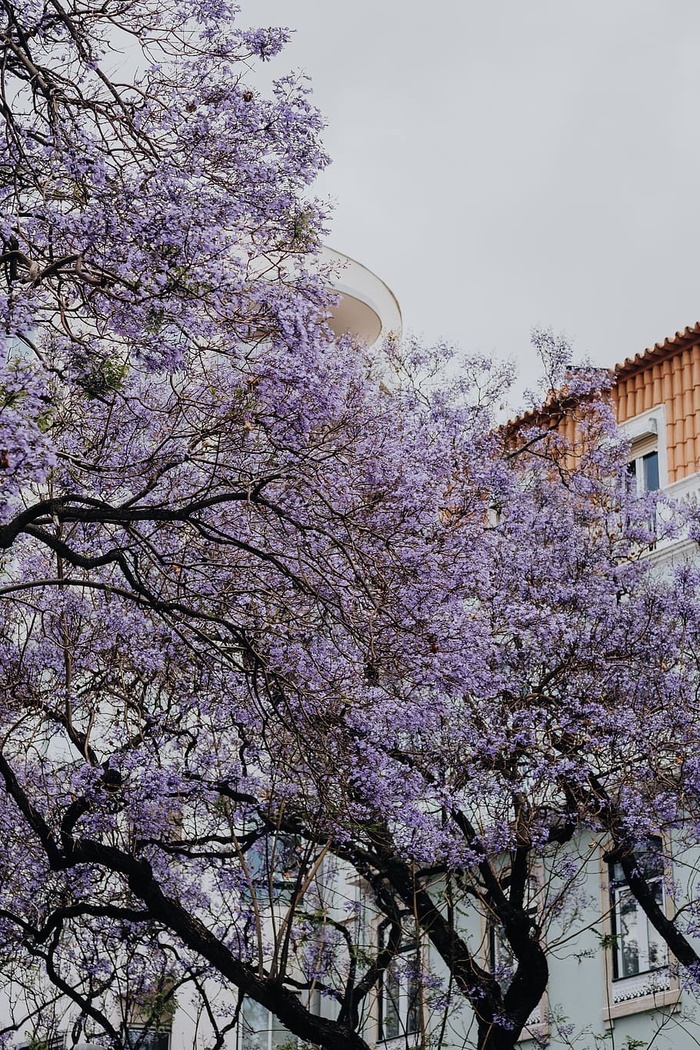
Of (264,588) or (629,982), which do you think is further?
(629,982)

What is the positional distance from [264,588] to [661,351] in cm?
963

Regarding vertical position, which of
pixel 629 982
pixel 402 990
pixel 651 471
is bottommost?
pixel 629 982

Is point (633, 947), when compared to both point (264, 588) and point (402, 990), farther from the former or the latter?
point (264, 588)

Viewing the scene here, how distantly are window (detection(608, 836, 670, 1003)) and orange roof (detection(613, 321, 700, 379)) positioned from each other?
20.6 ft

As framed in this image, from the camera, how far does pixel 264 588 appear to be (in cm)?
1024

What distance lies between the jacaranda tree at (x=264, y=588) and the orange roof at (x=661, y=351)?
3.15 meters

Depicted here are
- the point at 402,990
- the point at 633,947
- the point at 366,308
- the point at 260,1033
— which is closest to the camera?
the point at 633,947

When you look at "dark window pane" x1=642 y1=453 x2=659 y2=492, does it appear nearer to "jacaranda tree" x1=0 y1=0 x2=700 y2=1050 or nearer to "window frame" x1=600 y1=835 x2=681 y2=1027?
"jacaranda tree" x1=0 y1=0 x2=700 y2=1050

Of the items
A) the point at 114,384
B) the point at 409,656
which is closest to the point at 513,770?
the point at 409,656

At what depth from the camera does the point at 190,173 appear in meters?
8.24

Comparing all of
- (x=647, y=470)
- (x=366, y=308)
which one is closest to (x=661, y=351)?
(x=647, y=470)

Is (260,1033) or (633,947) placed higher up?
(260,1033)

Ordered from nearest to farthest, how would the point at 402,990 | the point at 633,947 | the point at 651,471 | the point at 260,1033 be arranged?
the point at 633,947 < the point at 651,471 < the point at 402,990 < the point at 260,1033

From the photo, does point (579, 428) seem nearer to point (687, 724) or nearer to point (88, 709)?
point (687, 724)
